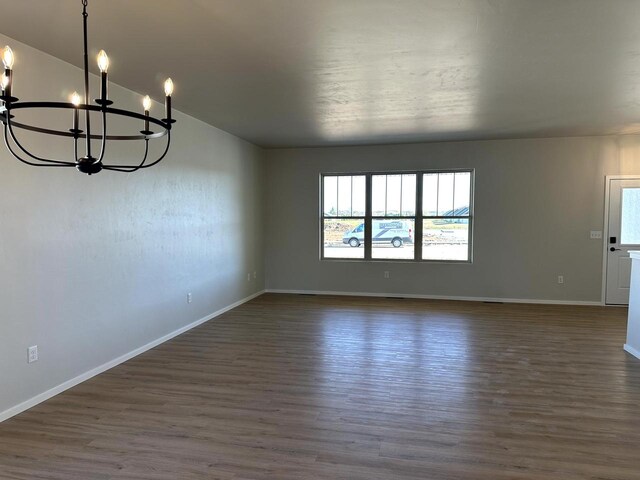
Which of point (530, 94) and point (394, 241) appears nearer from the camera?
Answer: point (530, 94)

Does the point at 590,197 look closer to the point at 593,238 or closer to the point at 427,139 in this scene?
the point at 593,238

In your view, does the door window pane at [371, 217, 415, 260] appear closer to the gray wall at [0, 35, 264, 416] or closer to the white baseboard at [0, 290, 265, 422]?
the gray wall at [0, 35, 264, 416]

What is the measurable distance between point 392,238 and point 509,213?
187 centimetres

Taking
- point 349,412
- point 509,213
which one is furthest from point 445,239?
point 349,412

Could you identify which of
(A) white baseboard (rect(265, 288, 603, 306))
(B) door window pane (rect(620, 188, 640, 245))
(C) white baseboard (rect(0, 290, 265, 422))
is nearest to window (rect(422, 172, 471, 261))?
(A) white baseboard (rect(265, 288, 603, 306))

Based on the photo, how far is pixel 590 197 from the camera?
6.11m

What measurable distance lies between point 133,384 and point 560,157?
6.40m

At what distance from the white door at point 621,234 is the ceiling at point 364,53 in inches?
65.7

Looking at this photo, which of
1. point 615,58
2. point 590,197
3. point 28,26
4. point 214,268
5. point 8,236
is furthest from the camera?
point 590,197

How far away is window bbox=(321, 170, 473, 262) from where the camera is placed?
21.9ft

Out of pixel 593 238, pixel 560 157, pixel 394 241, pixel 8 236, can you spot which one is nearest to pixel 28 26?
pixel 8 236

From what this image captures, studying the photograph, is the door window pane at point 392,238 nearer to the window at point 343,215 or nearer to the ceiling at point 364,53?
the window at point 343,215

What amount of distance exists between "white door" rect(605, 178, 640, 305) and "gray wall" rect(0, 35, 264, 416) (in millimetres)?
5738

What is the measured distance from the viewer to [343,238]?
23.5ft
